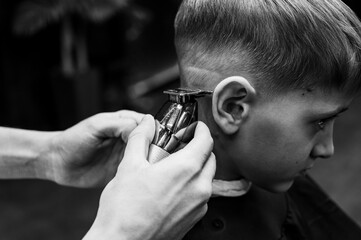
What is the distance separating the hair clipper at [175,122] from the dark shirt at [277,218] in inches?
12.7

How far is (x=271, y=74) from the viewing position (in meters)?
1.23

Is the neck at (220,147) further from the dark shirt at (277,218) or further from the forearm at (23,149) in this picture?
the forearm at (23,149)

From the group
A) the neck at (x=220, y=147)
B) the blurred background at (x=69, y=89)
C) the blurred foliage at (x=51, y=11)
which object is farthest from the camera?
the blurred foliage at (x=51, y=11)

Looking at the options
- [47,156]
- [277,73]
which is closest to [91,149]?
[47,156]

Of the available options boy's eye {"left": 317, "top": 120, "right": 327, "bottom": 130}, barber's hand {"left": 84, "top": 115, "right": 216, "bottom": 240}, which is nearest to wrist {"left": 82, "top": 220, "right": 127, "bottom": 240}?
barber's hand {"left": 84, "top": 115, "right": 216, "bottom": 240}

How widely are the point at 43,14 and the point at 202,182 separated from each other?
132 inches

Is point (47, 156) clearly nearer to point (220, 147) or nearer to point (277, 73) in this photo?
point (220, 147)

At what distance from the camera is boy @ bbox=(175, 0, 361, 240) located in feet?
3.97

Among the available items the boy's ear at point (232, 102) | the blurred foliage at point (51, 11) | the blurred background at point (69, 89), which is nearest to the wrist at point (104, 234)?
the boy's ear at point (232, 102)

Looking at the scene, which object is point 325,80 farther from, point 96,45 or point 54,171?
point 96,45

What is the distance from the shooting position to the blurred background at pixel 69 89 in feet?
11.7

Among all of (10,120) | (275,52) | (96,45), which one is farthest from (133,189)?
(96,45)

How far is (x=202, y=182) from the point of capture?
3.63 feet

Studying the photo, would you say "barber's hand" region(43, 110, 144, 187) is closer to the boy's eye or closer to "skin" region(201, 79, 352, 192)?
"skin" region(201, 79, 352, 192)
